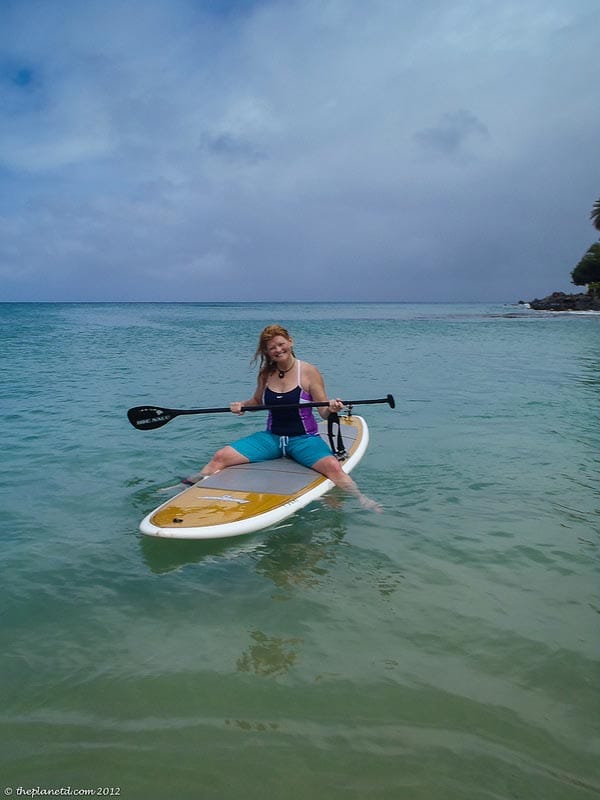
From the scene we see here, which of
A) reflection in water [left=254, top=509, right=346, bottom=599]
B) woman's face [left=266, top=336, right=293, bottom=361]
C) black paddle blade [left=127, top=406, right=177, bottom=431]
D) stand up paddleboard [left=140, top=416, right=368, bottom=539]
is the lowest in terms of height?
reflection in water [left=254, top=509, right=346, bottom=599]

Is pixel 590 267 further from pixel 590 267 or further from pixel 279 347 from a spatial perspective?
pixel 279 347

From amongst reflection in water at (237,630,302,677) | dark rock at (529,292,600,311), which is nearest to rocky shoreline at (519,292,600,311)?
dark rock at (529,292,600,311)

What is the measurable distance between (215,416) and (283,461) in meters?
4.62

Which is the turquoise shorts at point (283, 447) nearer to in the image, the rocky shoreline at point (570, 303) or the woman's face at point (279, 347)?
the woman's face at point (279, 347)

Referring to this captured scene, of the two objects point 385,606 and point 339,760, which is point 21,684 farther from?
point 385,606

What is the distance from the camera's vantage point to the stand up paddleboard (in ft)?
16.1

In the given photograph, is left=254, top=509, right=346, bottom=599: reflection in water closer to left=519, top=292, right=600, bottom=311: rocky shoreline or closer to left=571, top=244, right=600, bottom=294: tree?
left=519, top=292, right=600, bottom=311: rocky shoreline

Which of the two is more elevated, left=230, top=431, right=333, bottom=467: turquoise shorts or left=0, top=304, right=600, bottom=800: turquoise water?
left=230, top=431, right=333, bottom=467: turquoise shorts

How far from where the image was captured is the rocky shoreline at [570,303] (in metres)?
63.7

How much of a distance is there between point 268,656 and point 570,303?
73800mm

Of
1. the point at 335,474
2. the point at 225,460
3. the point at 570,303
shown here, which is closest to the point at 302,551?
the point at 335,474

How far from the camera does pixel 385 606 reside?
4.04m

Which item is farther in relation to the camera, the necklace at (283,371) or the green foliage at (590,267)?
the green foliage at (590,267)

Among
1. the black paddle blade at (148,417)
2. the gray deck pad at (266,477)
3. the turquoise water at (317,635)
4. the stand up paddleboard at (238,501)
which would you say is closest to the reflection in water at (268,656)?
the turquoise water at (317,635)
